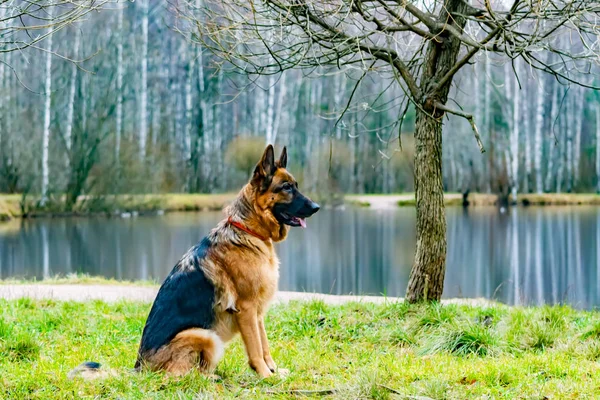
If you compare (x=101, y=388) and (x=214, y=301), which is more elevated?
(x=214, y=301)

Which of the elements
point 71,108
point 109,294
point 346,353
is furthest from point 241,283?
point 71,108

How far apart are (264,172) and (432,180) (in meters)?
2.83

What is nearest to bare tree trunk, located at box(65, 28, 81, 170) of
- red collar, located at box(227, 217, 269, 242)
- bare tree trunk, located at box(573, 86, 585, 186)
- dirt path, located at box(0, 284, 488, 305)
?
dirt path, located at box(0, 284, 488, 305)

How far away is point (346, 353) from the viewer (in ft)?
20.4

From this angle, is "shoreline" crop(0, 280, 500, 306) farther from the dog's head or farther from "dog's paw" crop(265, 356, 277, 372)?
the dog's head

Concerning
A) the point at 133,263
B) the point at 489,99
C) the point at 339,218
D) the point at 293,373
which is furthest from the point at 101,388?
the point at 489,99

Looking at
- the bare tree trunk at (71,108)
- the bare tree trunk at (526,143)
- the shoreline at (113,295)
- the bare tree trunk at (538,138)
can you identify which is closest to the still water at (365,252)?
the shoreline at (113,295)

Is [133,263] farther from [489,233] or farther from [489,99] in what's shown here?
[489,99]

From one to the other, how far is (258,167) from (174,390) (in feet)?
5.97

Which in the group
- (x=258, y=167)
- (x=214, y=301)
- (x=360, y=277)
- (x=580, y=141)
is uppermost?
(x=580, y=141)

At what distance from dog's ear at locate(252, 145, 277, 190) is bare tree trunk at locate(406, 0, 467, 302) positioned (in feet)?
8.92

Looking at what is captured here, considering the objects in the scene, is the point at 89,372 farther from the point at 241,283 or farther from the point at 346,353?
the point at 346,353

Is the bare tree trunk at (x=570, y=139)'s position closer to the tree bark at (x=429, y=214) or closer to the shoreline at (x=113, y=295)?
the shoreline at (x=113, y=295)

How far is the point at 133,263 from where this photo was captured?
1866 centimetres
